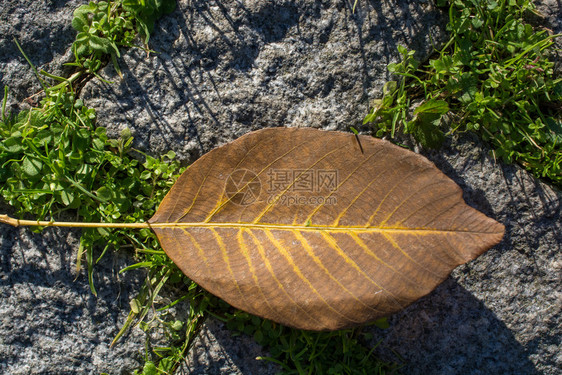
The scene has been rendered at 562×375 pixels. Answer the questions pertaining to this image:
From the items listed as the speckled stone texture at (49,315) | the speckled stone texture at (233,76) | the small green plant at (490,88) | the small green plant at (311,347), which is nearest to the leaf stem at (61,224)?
the speckled stone texture at (49,315)

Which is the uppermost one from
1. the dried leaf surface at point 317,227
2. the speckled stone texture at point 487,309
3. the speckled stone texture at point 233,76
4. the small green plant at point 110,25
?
the small green plant at point 110,25

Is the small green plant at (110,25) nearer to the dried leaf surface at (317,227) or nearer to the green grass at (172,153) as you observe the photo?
the green grass at (172,153)

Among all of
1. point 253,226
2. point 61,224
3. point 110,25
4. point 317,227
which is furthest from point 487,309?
point 110,25

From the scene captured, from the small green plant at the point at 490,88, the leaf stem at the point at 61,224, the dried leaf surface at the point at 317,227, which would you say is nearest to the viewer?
the dried leaf surface at the point at 317,227

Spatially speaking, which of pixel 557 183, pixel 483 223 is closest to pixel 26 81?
pixel 483 223

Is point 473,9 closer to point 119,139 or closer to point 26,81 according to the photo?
point 119,139

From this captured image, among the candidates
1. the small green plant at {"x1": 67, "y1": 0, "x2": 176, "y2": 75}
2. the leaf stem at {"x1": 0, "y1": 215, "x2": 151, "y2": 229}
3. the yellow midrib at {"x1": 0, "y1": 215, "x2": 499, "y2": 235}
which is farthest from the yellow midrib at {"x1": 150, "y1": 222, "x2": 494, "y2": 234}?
the small green plant at {"x1": 67, "y1": 0, "x2": 176, "y2": 75}

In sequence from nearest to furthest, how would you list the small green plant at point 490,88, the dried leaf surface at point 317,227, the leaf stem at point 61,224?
the dried leaf surface at point 317,227 < the leaf stem at point 61,224 < the small green plant at point 490,88
